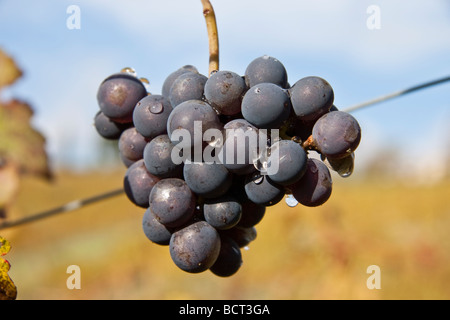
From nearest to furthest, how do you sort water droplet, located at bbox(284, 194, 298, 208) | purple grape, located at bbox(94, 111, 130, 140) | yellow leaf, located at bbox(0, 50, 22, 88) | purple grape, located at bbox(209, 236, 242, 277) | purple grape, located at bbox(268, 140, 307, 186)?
purple grape, located at bbox(268, 140, 307, 186) < water droplet, located at bbox(284, 194, 298, 208) < purple grape, located at bbox(209, 236, 242, 277) < purple grape, located at bbox(94, 111, 130, 140) < yellow leaf, located at bbox(0, 50, 22, 88)

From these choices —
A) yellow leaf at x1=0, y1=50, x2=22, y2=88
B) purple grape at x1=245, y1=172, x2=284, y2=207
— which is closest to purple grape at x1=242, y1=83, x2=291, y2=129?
purple grape at x1=245, y1=172, x2=284, y2=207

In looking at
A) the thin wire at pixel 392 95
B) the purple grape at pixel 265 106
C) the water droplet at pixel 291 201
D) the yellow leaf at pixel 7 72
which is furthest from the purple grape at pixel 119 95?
the yellow leaf at pixel 7 72

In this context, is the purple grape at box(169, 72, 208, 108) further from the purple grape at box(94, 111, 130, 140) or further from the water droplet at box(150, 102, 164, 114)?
the purple grape at box(94, 111, 130, 140)


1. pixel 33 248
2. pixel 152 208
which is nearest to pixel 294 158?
pixel 152 208

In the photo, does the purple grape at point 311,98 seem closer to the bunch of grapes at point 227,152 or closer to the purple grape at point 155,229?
the bunch of grapes at point 227,152

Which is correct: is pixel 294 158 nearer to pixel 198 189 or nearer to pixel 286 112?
pixel 286 112
